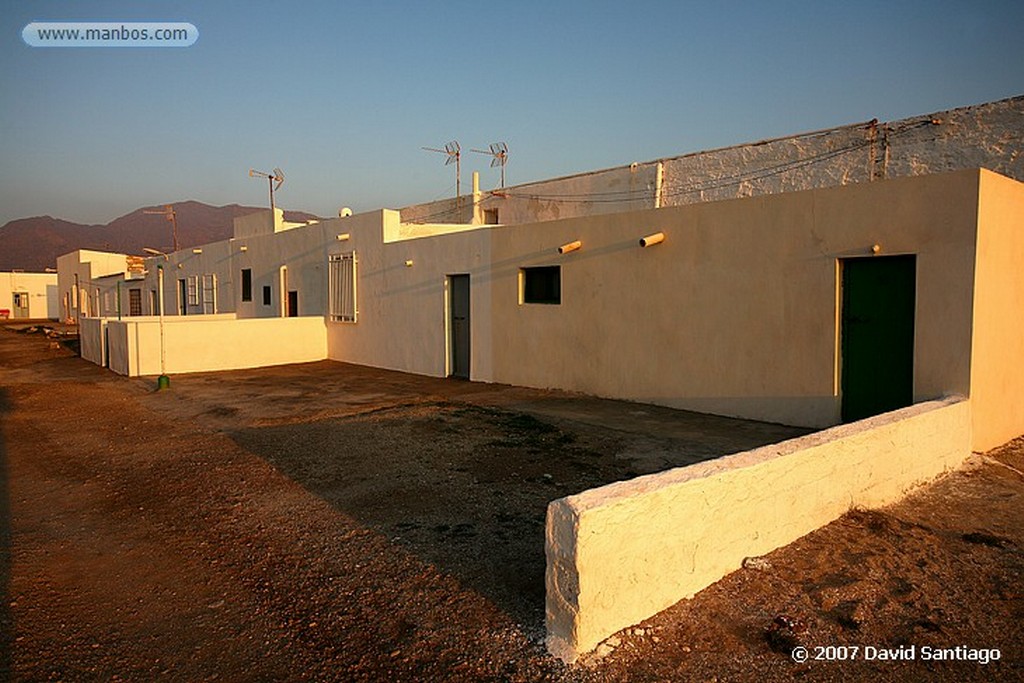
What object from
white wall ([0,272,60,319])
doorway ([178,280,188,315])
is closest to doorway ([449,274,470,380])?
doorway ([178,280,188,315])

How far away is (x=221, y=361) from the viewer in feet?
53.0

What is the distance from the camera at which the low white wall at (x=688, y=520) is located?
117 inches

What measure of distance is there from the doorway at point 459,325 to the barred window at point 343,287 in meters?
4.18

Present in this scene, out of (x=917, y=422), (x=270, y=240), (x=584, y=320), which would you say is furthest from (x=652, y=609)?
(x=270, y=240)

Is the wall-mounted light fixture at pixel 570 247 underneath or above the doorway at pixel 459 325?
above

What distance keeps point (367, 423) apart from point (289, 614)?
5430 millimetres

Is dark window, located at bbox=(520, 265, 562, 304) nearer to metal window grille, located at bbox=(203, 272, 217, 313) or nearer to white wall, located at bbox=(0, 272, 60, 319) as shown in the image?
metal window grille, located at bbox=(203, 272, 217, 313)

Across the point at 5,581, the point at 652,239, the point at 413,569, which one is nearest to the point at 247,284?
the point at 652,239

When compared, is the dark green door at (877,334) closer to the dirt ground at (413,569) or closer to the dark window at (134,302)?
the dirt ground at (413,569)

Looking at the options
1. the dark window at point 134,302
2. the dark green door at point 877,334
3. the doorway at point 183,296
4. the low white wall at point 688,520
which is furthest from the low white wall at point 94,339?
the low white wall at point 688,520

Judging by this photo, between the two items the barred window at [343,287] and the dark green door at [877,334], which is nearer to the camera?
the dark green door at [877,334]

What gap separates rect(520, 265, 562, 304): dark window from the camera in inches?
454

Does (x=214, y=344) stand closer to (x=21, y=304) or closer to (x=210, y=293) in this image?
(x=210, y=293)

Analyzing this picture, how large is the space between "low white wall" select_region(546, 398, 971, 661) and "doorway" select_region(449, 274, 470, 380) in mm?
9514
